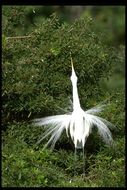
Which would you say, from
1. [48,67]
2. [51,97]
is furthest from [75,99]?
[48,67]

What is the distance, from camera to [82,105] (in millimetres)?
3268

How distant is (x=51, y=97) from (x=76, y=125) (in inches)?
7.4

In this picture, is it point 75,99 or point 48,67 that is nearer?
point 75,99

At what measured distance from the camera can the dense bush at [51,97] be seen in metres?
2.86

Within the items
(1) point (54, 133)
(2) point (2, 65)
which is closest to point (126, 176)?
(1) point (54, 133)

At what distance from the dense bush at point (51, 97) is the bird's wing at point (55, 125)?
1.4 inches

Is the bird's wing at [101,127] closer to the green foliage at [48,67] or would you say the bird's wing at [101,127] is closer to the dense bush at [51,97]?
the dense bush at [51,97]

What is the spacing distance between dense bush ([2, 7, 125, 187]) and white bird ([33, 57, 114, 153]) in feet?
0.12

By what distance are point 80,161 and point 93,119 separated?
193 mm

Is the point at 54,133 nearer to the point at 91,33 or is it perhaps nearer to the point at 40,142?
the point at 40,142

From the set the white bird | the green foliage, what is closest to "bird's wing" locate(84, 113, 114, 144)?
the white bird

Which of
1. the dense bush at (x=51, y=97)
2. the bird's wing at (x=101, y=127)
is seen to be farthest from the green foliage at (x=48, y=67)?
the bird's wing at (x=101, y=127)

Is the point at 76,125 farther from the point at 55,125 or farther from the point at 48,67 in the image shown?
the point at 48,67

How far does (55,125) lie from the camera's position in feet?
Result: 10.1
